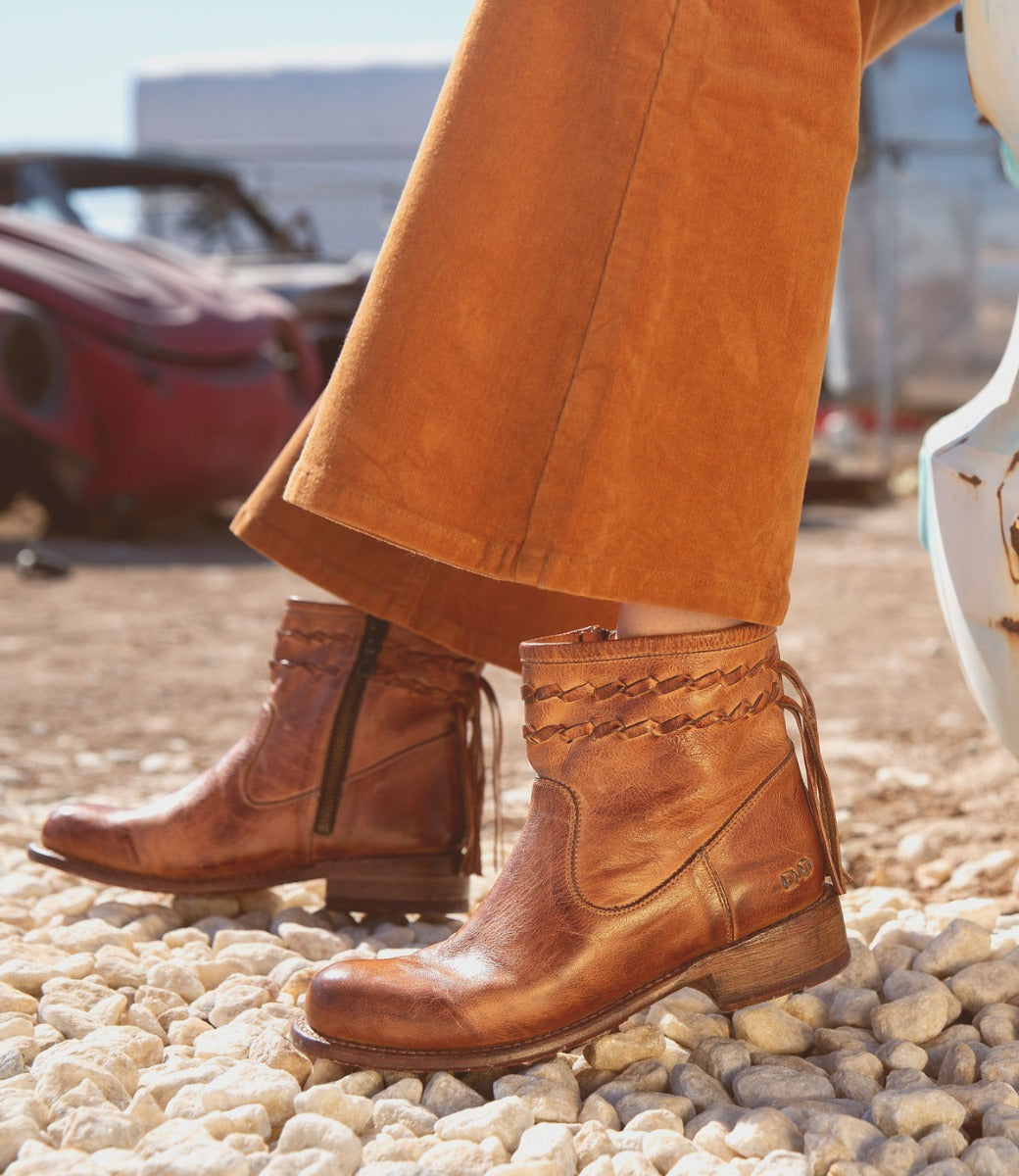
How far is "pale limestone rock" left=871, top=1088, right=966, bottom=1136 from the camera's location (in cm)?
90

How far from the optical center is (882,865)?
5.08 ft

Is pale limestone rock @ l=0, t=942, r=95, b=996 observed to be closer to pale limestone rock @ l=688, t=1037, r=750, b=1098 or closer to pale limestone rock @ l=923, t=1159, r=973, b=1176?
pale limestone rock @ l=688, t=1037, r=750, b=1098

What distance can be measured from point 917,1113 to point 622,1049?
0.71 ft

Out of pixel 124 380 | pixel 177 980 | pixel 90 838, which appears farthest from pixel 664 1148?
pixel 124 380

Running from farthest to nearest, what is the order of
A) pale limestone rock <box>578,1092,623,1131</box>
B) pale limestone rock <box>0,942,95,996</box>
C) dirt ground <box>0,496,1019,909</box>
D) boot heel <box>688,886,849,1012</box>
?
dirt ground <box>0,496,1019,909</box> < pale limestone rock <box>0,942,95,996</box> < boot heel <box>688,886,849,1012</box> < pale limestone rock <box>578,1092,623,1131</box>

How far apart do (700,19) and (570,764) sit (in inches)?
20.5

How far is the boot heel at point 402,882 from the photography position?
50.8 inches

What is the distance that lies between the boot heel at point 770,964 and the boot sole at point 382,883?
0.33m

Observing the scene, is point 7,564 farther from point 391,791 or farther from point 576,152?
point 576,152

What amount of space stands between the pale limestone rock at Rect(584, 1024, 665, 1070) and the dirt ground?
21.1 inches

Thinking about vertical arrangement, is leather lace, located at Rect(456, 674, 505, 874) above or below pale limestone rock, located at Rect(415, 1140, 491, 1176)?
above

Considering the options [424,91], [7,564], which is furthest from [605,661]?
[424,91]

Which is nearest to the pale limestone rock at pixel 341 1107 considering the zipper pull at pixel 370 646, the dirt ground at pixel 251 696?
the zipper pull at pixel 370 646

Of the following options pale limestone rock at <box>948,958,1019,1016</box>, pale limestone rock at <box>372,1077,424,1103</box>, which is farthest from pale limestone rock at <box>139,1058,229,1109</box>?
pale limestone rock at <box>948,958,1019,1016</box>
